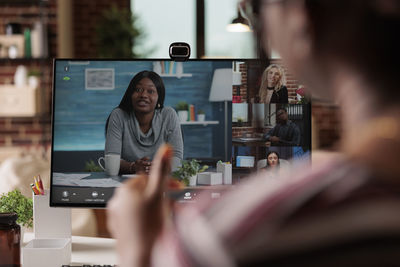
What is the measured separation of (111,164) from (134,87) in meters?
0.19

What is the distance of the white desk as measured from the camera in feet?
4.24

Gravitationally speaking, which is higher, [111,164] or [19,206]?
[111,164]

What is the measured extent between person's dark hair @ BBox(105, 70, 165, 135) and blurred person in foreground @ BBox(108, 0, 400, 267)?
30.5 inches

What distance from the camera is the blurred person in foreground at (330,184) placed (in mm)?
340

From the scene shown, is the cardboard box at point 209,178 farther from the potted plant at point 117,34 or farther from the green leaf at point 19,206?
the potted plant at point 117,34

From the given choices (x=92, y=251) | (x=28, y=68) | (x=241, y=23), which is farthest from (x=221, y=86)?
(x=28, y=68)

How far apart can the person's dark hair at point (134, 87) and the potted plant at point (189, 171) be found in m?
0.15

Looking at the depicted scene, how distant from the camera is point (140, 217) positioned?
1.73 ft

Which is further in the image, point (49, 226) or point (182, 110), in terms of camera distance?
point (49, 226)

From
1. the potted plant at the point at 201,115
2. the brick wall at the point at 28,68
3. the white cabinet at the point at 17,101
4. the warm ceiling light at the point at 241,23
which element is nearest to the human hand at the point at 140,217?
the warm ceiling light at the point at 241,23

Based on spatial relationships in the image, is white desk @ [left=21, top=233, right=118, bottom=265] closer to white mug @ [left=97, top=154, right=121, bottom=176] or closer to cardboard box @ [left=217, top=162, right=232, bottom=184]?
white mug @ [left=97, top=154, right=121, bottom=176]

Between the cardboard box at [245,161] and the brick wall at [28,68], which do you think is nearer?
the cardboard box at [245,161]

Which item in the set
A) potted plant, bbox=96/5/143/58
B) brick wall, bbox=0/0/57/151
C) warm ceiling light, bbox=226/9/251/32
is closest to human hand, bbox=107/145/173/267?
warm ceiling light, bbox=226/9/251/32

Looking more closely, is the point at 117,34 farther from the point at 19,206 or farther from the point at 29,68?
Answer: the point at 19,206
